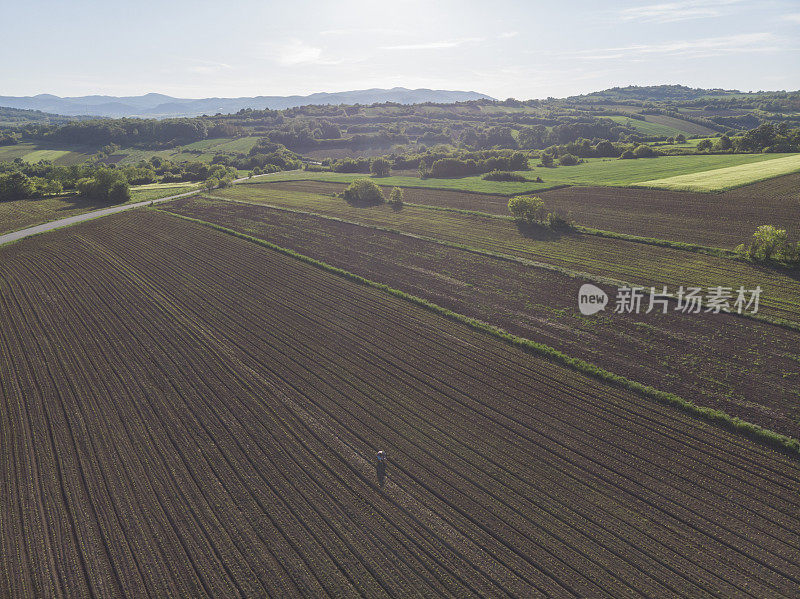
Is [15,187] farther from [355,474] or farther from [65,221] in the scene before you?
[355,474]

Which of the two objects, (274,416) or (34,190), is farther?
(34,190)

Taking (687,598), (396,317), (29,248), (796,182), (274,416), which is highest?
(796,182)

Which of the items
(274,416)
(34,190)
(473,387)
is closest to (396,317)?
(473,387)

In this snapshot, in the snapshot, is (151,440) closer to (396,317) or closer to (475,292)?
(396,317)

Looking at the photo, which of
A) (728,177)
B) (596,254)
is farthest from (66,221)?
(728,177)

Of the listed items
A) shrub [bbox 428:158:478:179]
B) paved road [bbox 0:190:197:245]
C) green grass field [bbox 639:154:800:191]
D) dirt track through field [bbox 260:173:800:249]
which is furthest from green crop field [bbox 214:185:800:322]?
shrub [bbox 428:158:478:179]

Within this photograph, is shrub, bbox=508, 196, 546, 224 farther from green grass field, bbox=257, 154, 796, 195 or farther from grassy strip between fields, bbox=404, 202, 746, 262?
green grass field, bbox=257, 154, 796, 195

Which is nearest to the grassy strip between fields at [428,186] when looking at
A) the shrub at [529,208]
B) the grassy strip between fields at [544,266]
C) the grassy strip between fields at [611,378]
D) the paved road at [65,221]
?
the shrub at [529,208]
